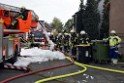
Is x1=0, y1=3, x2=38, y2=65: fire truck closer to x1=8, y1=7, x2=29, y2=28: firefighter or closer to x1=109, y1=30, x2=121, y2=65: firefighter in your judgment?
x1=8, y1=7, x2=29, y2=28: firefighter

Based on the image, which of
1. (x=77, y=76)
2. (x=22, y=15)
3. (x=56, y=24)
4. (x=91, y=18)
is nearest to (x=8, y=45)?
(x=22, y=15)

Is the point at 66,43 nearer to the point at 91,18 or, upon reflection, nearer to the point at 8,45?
the point at 8,45

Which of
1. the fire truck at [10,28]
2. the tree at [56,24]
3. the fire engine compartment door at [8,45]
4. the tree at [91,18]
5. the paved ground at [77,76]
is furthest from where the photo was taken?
the tree at [56,24]

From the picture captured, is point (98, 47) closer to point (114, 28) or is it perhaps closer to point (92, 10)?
point (114, 28)

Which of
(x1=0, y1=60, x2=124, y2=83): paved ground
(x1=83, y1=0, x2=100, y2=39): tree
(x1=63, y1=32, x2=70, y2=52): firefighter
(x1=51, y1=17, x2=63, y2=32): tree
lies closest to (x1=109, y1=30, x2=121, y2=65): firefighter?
(x1=0, y1=60, x2=124, y2=83): paved ground

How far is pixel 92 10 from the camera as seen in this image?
1687 inches

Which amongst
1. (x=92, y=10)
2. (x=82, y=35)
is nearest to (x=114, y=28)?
(x=82, y=35)

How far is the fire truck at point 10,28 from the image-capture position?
438 inches

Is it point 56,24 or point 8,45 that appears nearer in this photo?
point 8,45

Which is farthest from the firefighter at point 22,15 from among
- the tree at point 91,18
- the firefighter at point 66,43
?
the tree at point 91,18

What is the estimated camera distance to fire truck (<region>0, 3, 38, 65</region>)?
11125 millimetres

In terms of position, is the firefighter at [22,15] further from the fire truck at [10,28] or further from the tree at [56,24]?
the tree at [56,24]

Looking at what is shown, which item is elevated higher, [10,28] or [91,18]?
[91,18]

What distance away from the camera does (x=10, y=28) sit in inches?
519
